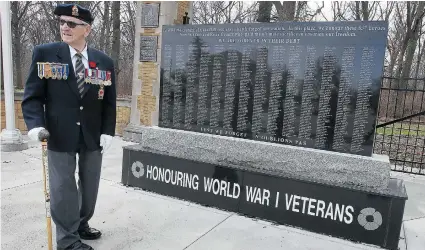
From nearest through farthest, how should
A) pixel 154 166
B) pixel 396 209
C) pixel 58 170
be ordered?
1. pixel 58 170
2. pixel 396 209
3. pixel 154 166

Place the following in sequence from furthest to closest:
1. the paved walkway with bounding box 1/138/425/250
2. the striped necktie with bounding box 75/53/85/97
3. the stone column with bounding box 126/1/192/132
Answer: the stone column with bounding box 126/1/192/132
the paved walkway with bounding box 1/138/425/250
the striped necktie with bounding box 75/53/85/97

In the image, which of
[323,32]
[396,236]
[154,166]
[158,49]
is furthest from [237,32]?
[158,49]

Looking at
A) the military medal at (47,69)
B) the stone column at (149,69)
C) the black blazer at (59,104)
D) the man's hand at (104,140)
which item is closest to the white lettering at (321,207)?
the man's hand at (104,140)

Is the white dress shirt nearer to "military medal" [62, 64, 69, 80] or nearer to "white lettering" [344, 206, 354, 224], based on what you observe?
"military medal" [62, 64, 69, 80]

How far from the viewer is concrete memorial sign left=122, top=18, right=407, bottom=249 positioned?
11.3ft

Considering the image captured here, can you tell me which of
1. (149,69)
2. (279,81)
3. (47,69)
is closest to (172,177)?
(279,81)

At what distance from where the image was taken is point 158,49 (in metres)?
7.37

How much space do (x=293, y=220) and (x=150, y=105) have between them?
15.5ft

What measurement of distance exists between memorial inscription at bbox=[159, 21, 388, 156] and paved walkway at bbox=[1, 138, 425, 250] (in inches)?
37.8

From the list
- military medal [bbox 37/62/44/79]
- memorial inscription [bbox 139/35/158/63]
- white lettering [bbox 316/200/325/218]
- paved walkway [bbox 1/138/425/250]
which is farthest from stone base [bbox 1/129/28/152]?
white lettering [bbox 316/200/325/218]

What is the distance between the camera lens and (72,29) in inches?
110

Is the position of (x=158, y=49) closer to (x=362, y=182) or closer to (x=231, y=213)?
(x=231, y=213)

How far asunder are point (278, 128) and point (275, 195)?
75cm

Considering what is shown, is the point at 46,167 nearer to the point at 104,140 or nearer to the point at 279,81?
the point at 104,140
